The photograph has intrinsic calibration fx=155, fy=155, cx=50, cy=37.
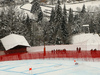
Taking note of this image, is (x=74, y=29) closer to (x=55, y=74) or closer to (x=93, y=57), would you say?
(x=93, y=57)

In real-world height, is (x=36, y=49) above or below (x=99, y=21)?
below

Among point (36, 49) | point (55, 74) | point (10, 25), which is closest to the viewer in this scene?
point (55, 74)

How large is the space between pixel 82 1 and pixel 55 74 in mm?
134751

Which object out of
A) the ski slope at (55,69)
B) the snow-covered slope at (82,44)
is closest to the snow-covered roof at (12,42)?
the snow-covered slope at (82,44)

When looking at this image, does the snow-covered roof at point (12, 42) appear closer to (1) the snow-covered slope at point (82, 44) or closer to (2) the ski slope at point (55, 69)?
(1) the snow-covered slope at point (82, 44)

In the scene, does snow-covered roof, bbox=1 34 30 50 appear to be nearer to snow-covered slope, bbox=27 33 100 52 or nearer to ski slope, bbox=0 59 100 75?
snow-covered slope, bbox=27 33 100 52


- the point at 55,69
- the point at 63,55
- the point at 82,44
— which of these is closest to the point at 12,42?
the point at 63,55

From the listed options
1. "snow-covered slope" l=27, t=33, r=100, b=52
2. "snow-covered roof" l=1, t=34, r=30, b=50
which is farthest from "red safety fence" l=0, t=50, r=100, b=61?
"snow-covered slope" l=27, t=33, r=100, b=52

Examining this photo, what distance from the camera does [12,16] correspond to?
2249 inches

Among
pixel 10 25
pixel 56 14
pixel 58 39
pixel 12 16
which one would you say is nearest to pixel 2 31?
pixel 10 25

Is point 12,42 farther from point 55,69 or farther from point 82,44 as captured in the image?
point 55,69

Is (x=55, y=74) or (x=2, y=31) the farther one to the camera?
(x=2, y=31)

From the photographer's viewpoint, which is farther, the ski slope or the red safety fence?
the red safety fence

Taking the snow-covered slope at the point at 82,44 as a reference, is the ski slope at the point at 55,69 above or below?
above
